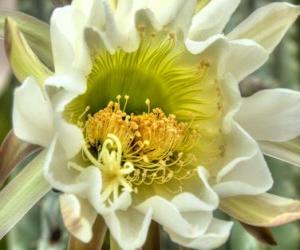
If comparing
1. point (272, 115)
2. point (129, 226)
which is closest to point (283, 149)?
point (272, 115)

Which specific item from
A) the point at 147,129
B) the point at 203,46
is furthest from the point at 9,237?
the point at 203,46

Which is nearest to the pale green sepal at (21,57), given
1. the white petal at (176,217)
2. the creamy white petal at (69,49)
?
the creamy white petal at (69,49)

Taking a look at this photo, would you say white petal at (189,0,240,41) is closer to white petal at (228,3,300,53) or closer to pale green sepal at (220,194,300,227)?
white petal at (228,3,300,53)

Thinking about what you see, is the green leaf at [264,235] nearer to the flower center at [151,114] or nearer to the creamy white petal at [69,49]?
the flower center at [151,114]

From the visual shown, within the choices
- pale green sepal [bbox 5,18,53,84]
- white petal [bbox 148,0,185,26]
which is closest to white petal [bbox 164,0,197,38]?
white petal [bbox 148,0,185,26]

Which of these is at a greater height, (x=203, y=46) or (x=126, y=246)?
(x=203, y=46)

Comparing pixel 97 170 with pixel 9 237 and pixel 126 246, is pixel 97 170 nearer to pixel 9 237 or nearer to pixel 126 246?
pixel 126 246
